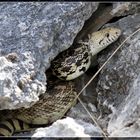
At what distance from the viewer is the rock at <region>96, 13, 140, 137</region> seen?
282 centimetres

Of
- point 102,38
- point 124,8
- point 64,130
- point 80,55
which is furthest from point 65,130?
point 124,8

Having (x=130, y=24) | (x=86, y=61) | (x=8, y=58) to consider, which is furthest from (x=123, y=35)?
(x=8, y=58)

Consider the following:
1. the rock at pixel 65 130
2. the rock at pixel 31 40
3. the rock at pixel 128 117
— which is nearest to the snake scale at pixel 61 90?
the rock at pixel 31 40

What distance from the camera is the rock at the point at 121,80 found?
9.25 ft

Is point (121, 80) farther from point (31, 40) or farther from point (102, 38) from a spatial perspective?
point (31, 40)

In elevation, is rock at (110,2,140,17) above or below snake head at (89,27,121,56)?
above

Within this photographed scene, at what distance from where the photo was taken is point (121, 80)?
321cm

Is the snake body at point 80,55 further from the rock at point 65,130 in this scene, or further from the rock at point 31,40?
the rock at point 65,130

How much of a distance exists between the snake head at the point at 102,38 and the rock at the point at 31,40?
0.21 m

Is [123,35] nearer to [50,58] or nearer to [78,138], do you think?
[50,58]

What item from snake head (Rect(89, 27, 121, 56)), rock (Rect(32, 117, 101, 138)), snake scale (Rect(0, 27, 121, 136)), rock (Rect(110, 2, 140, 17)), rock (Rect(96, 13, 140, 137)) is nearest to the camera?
rock (Rect(32, 117, 101, 138))

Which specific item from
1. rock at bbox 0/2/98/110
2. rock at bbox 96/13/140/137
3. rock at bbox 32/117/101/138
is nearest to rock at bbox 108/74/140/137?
rock at bbox 96/13/140/137

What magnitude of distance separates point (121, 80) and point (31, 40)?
2.12 feet

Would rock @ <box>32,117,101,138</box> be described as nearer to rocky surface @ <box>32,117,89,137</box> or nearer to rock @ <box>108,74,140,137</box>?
rocky surface @ <box>32,117,89,137</box>
